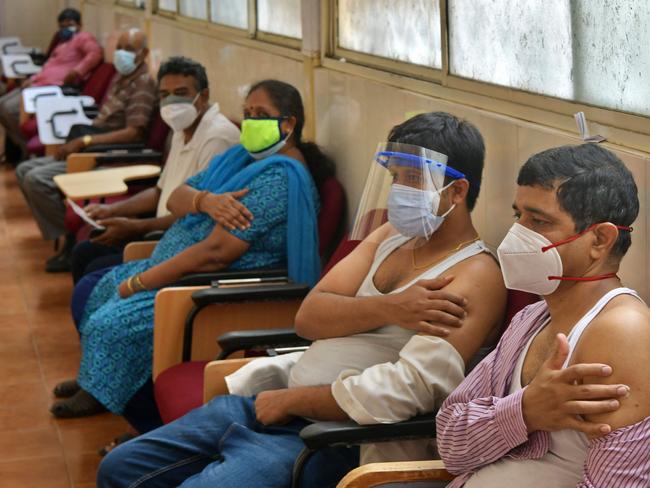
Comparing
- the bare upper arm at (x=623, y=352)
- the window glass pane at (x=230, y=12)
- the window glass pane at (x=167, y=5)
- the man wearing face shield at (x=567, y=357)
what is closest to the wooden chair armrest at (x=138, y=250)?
the window glass pane at (x=230, y=12)

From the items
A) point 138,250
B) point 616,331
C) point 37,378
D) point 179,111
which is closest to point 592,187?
point 616,331

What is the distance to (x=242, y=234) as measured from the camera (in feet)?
12.0

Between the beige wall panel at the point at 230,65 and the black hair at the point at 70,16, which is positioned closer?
the beige wall panel at the point at 230,65

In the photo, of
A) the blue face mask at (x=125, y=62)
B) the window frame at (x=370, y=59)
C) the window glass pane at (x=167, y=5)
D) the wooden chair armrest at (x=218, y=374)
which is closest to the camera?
the wooden chair armrest at (x=218, y=374)

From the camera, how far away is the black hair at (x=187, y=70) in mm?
4613

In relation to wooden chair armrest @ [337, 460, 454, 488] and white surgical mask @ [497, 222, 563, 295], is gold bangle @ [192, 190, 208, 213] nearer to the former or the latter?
wooden chair armrest @ [337, 460, 454, 488]

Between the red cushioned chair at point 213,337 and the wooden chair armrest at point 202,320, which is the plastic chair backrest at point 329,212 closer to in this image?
the red cushioned chair at point 213,337

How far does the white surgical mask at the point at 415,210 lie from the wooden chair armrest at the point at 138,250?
1995 mm

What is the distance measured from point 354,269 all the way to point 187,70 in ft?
7.08

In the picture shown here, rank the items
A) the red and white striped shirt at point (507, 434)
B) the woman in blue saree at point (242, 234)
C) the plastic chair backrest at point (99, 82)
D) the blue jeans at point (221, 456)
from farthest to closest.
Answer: the plastic chair backrest at point (99, 82) < the woman in blue saree at point (242, 234) < the blue jeans at point (221, 456) < the red and white striped shirt at point (507, 434)

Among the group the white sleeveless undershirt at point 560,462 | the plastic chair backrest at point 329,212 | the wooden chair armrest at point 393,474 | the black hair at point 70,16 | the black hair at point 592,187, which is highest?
the black hair at point 592,187

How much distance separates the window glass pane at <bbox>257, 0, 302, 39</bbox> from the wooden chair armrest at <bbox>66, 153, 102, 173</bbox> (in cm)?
120

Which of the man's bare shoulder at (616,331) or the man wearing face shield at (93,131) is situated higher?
the man's bare shoulder at (616,331)

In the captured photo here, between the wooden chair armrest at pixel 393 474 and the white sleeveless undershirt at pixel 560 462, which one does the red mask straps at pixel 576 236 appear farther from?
the wooden chair armrest at pixel 393 474
